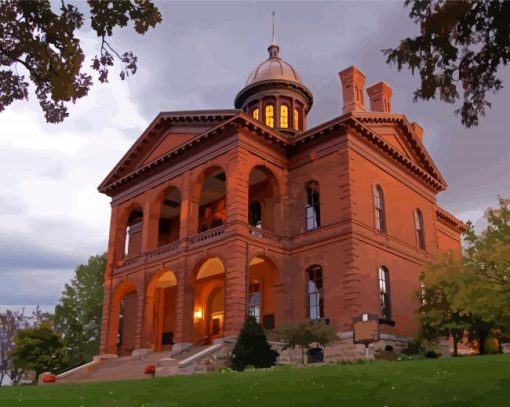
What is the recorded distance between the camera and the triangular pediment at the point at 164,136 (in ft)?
108

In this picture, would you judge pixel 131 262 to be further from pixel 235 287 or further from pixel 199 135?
pixel 235 287

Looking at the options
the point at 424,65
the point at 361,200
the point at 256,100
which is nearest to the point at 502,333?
the point at 361,200

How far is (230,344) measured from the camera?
2753 centimetres

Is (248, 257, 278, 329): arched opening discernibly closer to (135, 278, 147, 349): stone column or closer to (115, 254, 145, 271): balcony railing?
(135, 278, 147, 349): stone column

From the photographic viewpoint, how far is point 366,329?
83.6 ft

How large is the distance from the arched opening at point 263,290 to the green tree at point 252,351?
5898mm

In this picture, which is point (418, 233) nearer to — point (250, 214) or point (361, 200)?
point (361, 200)

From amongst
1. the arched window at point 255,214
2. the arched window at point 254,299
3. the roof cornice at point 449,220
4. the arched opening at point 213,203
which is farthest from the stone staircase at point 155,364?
the roof cornice at point 449,220

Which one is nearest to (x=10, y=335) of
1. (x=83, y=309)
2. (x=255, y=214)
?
(x=83, y=309)

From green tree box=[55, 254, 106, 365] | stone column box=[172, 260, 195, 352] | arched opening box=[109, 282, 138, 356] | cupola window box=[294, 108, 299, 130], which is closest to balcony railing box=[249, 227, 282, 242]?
stone column box=[172, 260, 195, 352]

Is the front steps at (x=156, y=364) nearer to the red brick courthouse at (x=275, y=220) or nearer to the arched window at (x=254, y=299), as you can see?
the red brick courthouse at (x=275, y=220)

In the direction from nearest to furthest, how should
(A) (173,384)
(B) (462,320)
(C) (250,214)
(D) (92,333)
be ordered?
(A) (173,384), (B) (462,320), (C) (250,214), (D) (92,333)

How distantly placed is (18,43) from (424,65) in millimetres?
6938

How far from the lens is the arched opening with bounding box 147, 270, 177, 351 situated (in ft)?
124
